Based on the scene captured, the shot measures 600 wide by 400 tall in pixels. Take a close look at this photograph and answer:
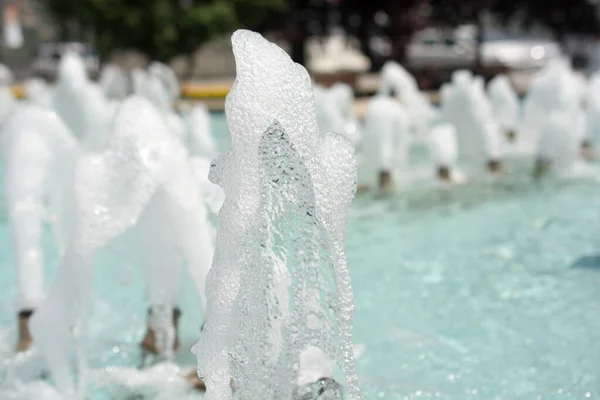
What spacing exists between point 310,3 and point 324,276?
19.4 m

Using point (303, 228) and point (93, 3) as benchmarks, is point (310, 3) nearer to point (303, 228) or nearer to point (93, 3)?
point (93, 3)

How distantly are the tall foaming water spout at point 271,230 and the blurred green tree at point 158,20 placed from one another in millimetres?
14143

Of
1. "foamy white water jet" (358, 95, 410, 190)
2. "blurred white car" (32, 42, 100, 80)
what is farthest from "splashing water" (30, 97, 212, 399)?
"blurred white car" (32, 42, 100, 80)

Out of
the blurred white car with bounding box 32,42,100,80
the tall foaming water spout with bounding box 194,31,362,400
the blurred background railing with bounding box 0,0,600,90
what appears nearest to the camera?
the tall foaming water spout with bounding box 194,31,362,400

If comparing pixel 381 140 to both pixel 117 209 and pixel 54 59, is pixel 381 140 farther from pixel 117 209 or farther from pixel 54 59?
pixel 54 59

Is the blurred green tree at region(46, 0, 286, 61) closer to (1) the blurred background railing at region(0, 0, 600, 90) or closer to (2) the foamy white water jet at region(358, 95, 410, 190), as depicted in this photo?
(1) the blurred background railing at region(0, 0, 600, 90)

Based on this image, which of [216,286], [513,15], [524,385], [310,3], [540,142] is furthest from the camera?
[513,15]

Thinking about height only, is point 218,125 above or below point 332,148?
below

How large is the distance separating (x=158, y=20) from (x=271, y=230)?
46.5 feet

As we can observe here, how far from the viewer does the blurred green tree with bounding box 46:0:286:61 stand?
54.5 feet

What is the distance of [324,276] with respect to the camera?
10.7ft

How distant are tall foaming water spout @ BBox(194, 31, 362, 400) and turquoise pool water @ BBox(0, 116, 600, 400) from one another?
1.07 m

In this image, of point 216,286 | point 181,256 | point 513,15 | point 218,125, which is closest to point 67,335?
point 181,256

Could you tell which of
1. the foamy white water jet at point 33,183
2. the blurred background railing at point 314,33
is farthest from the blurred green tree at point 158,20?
the foamy white water jet at point 33,183
